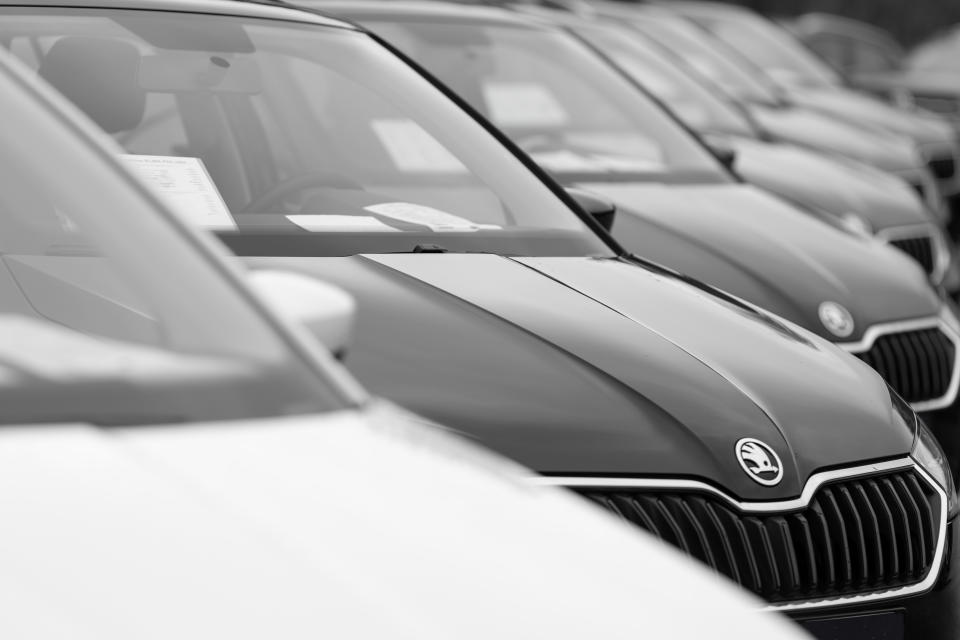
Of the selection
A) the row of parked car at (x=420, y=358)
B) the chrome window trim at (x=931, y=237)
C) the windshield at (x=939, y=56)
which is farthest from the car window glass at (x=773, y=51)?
the row of parked car at (x=420, y=358)

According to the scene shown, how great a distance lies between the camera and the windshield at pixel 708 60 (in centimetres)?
898

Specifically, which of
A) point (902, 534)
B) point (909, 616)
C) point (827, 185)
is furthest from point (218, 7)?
point (827, 185)

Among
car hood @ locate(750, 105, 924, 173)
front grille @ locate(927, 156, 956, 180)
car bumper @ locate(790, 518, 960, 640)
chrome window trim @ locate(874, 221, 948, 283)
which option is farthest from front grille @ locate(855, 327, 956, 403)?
front grille @ locate(927, 156, 956, 180)

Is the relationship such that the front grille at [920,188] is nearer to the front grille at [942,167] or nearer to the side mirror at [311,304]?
the front grille at [942,167]

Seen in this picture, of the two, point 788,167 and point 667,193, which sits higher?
point 667,193

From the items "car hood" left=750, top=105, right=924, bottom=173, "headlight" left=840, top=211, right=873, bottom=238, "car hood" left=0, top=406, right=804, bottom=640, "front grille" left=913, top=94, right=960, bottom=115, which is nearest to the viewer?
"car hood" left=0, top=406, right=804, bottom=640

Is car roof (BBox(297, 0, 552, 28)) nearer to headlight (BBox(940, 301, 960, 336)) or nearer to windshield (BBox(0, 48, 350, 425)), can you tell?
headlight (BBox(940, 301, 960, 336))

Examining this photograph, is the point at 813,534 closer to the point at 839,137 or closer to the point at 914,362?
the point at 914,362

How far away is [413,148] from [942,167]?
7153mm

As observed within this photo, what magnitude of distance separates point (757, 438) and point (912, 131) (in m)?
7.65

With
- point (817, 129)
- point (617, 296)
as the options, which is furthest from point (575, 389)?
point (817, 129)

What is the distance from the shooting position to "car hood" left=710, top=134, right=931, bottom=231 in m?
6.34

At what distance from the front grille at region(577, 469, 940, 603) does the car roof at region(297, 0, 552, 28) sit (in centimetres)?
296

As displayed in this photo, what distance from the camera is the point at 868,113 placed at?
9.91 metres
